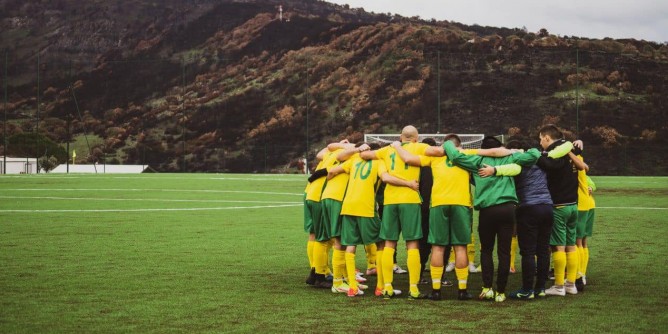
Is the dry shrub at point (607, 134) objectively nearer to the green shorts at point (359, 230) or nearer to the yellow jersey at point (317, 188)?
the yellow jersey at point (317, 188)

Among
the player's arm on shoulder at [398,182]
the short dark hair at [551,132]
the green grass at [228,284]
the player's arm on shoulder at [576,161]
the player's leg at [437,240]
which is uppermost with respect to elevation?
the short dark hair at [551,132]

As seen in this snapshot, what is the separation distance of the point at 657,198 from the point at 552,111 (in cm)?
2732

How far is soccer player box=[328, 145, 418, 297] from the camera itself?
1063 cm

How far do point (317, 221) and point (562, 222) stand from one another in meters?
3.10

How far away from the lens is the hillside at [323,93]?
5628cm

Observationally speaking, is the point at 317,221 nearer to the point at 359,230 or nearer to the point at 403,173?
the point at 359,230

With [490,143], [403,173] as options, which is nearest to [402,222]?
[403,173]

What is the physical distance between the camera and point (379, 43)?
6756cm

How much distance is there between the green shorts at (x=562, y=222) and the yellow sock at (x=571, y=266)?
262 mm

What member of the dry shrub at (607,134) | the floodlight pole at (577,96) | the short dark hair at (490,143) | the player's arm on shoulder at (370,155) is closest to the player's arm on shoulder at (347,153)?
the player's arm on shoulder at (370,155)

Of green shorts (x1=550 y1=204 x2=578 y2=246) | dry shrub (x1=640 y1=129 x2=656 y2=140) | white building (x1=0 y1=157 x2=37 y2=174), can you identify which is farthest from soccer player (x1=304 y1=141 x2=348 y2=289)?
white building (x1=0 y1=157 x2=37 y2=174)

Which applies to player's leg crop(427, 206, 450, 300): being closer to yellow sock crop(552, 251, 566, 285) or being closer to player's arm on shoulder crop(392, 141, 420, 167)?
player's arm on shoulder crop(392, 141, 420, 167)

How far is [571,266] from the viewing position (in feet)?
35.8

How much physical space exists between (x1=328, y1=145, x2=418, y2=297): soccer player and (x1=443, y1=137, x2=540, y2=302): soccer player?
105 cm
